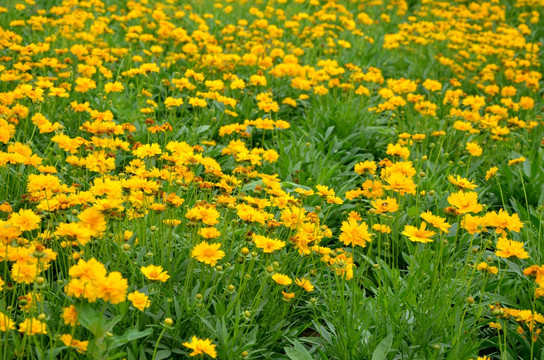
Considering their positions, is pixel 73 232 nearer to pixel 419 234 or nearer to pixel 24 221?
pixel 24 221

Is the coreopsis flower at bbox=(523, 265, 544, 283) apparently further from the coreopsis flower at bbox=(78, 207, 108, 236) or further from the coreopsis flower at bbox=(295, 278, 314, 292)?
the coreopsis flower at bbox=(78, 207, 108, 236)

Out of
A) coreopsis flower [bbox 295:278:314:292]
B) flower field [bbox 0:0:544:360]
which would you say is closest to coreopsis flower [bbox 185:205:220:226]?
flower field [bbox 0:0:544:360]

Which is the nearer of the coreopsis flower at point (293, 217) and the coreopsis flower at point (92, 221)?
the coreopsis flower at point (92, 221)

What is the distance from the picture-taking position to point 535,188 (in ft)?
11.2

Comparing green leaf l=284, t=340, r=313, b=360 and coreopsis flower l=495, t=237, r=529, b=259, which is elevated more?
coreopsis flower l=495, t=237, r=529, b=259

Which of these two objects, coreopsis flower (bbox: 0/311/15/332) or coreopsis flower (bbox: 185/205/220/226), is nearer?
coreopsis flower (bbox: 0/311/15/332)

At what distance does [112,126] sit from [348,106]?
203cm

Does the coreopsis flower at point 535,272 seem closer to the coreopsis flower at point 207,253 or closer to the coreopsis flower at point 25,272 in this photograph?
the coreopsis flower at point 207,253

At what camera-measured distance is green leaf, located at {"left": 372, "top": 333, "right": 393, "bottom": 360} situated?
1.88 meters

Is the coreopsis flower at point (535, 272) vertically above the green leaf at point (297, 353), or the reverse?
the coreopsis flower at point (535, 272)

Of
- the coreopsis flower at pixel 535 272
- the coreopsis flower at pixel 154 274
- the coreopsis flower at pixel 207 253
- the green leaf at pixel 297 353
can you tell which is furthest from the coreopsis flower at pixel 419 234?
the coreopsis flower at pixel 154 274

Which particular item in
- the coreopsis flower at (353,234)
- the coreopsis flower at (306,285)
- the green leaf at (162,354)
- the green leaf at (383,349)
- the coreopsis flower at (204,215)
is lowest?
the green leaf at (162,354)

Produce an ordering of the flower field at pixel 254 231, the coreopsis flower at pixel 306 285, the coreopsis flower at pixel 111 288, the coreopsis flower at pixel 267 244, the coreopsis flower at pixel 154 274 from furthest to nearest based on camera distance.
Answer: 1. the coreopsis flower at pixel 306 285
2. the coreopsis flower at pixel 267 244
3. the flower field at pixel 254 231
4. the coreopsis flower at pixel 154 274
5. the coreopsis flower at pixel 111 288

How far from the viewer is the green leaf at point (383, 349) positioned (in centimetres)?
188
